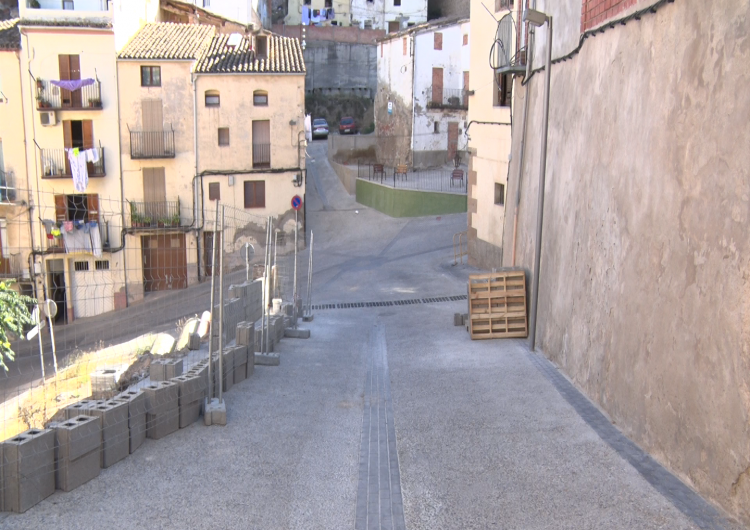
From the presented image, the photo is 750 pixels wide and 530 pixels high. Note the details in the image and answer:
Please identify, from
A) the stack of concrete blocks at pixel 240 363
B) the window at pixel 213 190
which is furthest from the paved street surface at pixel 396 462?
the window at pixel 213 190

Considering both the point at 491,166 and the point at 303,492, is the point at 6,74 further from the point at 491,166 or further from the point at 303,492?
the point at 303,492

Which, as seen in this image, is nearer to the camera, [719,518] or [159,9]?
[719,518]

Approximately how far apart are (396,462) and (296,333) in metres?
7.70

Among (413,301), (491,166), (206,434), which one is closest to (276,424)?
(206,434)

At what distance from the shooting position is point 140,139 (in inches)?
1200

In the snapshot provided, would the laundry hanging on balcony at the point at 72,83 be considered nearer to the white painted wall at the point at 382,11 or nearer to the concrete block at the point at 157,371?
the concrete block at the point at 157,371

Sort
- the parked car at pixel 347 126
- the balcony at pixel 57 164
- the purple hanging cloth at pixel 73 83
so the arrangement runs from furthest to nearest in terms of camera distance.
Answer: the parked car at pixel 347 126, the balcony at pixel 57 164, the purple hanging cloth at pixel 73 83

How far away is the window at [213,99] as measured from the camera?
30.9 meters

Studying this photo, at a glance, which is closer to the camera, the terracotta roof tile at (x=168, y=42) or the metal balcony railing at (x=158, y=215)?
the metal balcony railing at (x=158, y=215)

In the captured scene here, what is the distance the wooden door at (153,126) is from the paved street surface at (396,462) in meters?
19.4

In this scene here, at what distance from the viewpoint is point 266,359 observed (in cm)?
1248

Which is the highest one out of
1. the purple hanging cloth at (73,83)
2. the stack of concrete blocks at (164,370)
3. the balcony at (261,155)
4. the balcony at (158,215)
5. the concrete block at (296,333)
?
the purple hanging cloth at (73,83)

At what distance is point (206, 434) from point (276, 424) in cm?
93

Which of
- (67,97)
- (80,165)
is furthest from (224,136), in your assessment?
(67,97)
